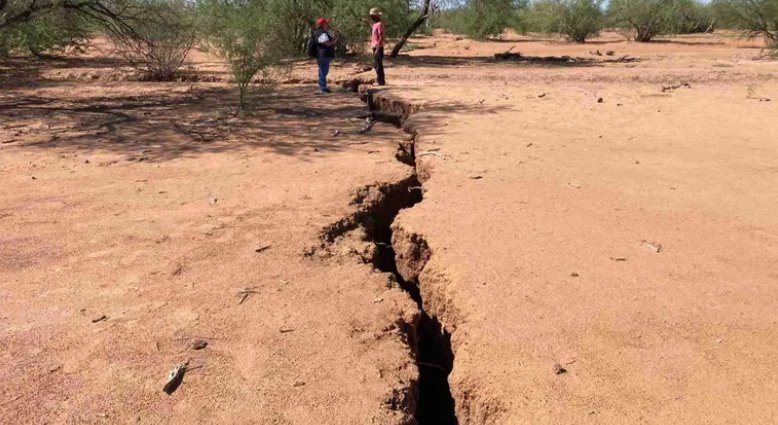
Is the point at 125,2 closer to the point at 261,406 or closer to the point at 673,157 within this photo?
the point at 673,157

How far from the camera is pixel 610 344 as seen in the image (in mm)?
2812

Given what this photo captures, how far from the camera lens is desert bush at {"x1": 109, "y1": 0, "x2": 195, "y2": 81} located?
11039mm

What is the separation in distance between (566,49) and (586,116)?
55.0ft

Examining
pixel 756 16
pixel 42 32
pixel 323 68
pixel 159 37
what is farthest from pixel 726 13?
pixel 42 32

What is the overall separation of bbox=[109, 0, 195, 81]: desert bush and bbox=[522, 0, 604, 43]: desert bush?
63.3ft

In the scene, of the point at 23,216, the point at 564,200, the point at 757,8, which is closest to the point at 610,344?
the point at 564,200

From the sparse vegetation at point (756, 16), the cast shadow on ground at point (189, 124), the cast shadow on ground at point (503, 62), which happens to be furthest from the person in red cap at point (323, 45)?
the sparse vegetation at point (756, 16)

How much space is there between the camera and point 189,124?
800 cm

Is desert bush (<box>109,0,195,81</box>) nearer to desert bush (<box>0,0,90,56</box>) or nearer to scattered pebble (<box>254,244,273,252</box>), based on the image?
desert bush (<box>0,0,90,56</box>)

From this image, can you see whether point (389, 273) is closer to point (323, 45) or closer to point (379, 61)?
point (323, 45)

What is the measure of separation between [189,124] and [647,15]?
24.8 m

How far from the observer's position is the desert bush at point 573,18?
27.3 metres

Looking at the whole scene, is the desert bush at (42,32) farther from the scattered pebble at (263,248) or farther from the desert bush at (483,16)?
the desert bush at (483,16)

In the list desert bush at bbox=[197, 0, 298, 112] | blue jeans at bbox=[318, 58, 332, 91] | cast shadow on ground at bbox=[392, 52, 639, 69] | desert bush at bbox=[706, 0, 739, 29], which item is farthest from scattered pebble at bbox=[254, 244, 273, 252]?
desert bush at bbox=[706, 0, 739, 29]
